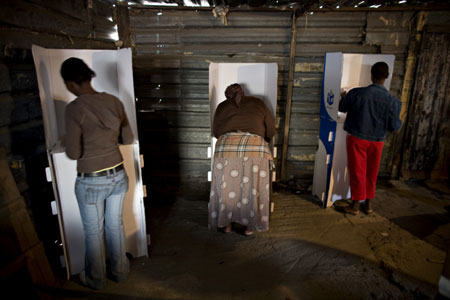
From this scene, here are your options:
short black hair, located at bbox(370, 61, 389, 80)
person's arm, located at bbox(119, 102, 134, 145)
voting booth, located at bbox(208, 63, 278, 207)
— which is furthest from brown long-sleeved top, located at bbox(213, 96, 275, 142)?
short black hair, located at bbox(370, 61, 389, 80)

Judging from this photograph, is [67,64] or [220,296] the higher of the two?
[67,64]

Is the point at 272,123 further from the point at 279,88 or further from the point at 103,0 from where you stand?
the point at 103,0

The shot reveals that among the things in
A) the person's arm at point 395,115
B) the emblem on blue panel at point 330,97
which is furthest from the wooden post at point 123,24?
the person's arm at point 395,115

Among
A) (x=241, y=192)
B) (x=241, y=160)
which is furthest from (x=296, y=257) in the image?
(x=241, y=160)

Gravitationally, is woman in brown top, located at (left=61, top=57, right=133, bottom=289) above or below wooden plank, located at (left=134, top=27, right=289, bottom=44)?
below

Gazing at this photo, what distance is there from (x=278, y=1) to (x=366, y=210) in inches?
132

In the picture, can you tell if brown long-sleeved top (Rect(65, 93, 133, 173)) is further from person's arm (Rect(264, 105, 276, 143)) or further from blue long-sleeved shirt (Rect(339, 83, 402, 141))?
blue long-sleeved shirt (Rect(339, 83, 402, 141))

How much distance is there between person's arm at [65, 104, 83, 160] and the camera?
225cm

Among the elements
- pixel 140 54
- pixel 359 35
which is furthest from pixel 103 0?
→ pixel 359 35

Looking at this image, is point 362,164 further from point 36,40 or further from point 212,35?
point 36,40

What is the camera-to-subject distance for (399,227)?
397cm

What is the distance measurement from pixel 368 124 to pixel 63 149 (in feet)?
11.7

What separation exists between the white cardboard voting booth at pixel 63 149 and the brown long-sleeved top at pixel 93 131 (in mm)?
416

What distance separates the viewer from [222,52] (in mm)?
4875
